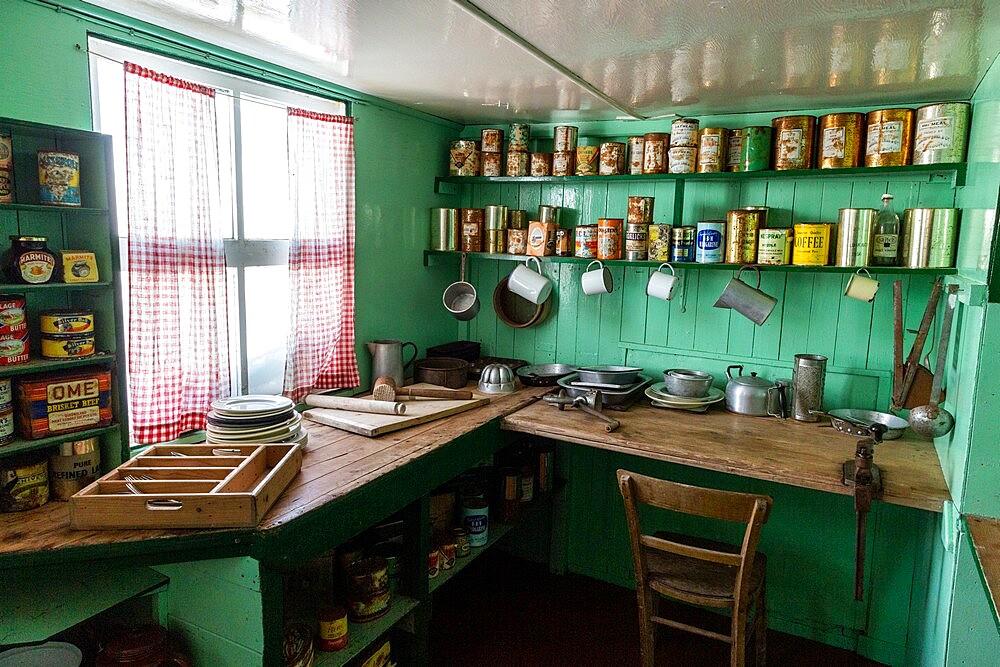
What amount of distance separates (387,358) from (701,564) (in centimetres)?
148

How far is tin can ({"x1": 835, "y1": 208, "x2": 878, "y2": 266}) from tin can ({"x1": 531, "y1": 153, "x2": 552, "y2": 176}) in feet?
4.00

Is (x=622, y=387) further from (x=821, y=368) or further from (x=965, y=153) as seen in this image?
(x=965, y=153)

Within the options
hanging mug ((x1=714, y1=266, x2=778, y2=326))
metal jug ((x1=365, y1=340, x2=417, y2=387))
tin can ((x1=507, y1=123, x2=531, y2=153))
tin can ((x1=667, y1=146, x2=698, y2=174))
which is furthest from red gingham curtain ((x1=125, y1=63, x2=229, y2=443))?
hanging mug ((x1=714, y1=266, x2=778, y2=326))

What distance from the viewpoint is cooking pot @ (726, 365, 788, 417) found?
8.62 ft

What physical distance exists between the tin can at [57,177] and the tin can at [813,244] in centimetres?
235

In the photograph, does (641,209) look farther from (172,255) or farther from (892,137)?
(172,255)

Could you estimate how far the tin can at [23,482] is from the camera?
1.60 m

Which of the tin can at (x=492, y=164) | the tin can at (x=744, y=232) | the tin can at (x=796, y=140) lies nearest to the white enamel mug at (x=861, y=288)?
the tin can at (x=744, y=232)

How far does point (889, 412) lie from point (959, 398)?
2.31 ft

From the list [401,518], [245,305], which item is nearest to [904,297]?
[401,518]

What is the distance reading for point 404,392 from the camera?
2654mm

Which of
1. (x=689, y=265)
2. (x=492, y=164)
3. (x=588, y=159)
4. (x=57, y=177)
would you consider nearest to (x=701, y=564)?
(x=689, y=265)

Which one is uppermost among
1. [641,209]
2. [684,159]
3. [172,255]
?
[684,159]

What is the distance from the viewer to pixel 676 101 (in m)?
2.58
